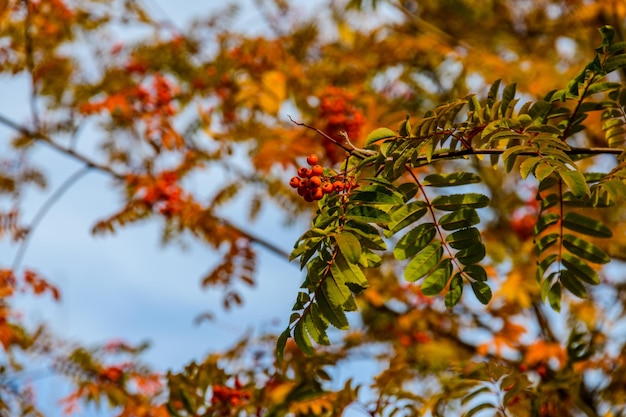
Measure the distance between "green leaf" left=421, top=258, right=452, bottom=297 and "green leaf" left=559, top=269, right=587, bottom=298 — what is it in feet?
1.38

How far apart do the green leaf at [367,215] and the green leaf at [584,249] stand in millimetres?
699

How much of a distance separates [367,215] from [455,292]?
1.09ft

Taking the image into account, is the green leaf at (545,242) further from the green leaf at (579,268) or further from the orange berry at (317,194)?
the orange berry at (317,194)

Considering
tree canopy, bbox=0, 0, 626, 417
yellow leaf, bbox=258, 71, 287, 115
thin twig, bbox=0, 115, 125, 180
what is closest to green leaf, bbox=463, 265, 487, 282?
tree canopy, bbox=0, 0, 626, 417

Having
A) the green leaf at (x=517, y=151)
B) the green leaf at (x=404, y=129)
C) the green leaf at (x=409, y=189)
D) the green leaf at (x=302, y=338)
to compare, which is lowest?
the green leaf at (x=302, y=338)

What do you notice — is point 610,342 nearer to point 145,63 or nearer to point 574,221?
point 574,221

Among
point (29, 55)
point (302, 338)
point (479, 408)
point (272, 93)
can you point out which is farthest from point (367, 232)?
point (29, 55)

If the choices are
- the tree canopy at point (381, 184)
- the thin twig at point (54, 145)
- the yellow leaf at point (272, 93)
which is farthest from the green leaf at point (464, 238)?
the thin twig at point (54, 145)

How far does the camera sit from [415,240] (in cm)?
144

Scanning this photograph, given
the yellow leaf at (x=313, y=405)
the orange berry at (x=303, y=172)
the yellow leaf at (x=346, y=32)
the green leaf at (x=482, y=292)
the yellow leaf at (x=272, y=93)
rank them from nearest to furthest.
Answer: the orange berry at (x=303, y=172), the green leaf at (x=482, y=292), the yellow leaf at (x=313, y=405), the yellow leaf at (x=272, y=93), the yellow leaf at (x=346, y=32)

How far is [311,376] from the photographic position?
211 cm

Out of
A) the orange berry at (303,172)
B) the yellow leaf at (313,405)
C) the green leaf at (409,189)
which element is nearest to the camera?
the orange berry at (303,172)

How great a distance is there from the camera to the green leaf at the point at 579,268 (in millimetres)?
1666

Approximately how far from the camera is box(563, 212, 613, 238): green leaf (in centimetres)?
169
